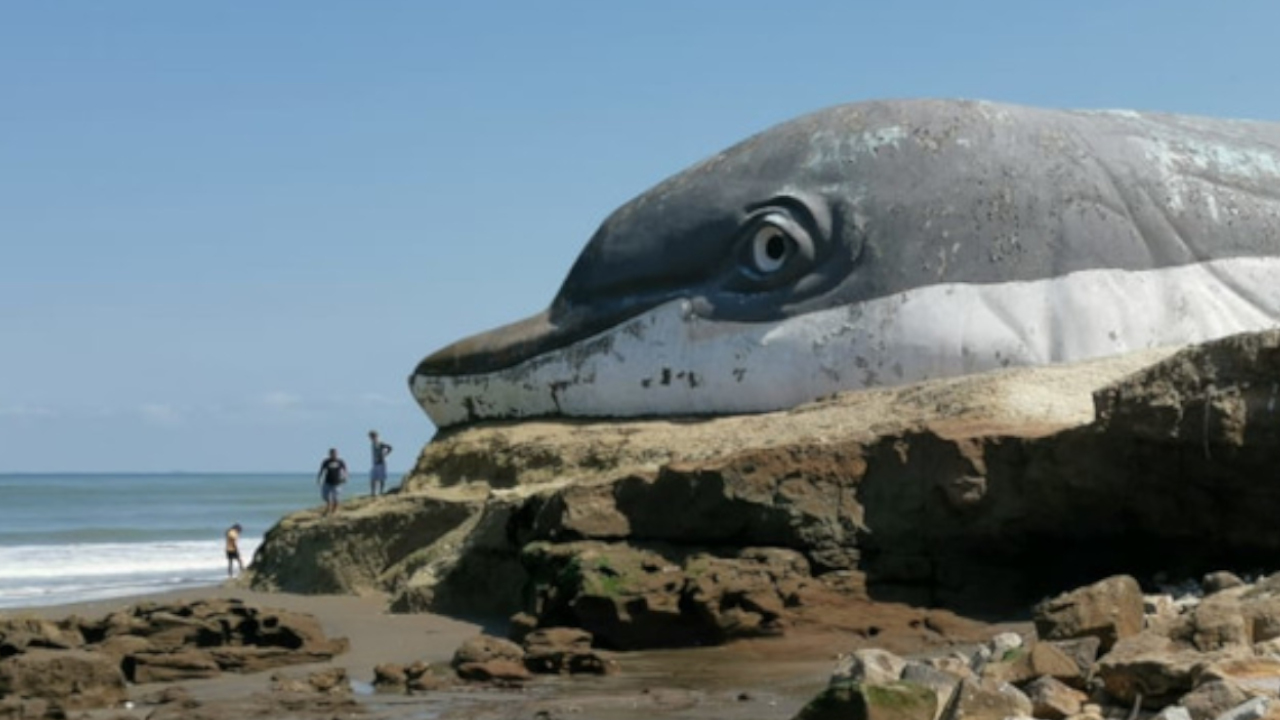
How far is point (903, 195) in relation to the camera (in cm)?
1540

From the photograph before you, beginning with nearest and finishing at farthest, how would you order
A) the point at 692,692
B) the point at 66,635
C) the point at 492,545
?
the point at 692,692, the point at 66,635, the point at 492,545

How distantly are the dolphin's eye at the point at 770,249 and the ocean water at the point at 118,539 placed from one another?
8696 mm

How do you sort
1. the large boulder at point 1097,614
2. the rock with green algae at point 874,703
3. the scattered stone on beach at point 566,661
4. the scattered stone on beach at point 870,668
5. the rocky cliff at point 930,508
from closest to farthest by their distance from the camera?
the rock with green algae at point 874,703, the scattered stone on beach at point 870,668, the large boulder at point 1097,614, the scattered stone on beach at point 566,661, the rocky cliff at point 930,508

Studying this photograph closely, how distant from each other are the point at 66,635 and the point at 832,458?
177 inches

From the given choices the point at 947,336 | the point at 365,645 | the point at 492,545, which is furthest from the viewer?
the point at 947,336

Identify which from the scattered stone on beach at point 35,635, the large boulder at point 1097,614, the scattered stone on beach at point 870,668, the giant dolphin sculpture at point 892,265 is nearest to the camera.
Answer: the scattered stone on beach at point 870,668

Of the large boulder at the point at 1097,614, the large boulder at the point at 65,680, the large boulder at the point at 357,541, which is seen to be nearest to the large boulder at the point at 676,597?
the large boulder at the point at 65,680

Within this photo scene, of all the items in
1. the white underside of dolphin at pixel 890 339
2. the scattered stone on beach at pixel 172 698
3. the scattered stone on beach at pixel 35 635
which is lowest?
the scattered stone on beach at pixel 172 698

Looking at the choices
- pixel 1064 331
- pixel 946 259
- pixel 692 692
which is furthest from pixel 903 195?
pixel 692 692

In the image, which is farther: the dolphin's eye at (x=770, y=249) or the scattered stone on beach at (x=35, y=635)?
the dolphin's eye at (x=770, y=249)

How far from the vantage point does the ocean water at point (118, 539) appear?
A: 87.3ft

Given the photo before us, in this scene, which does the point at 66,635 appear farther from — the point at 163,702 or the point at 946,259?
the point at 946,259

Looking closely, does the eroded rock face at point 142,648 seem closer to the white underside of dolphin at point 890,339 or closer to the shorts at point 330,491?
the white underside of dolphin at point 890,339

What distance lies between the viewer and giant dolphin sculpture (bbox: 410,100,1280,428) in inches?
594
